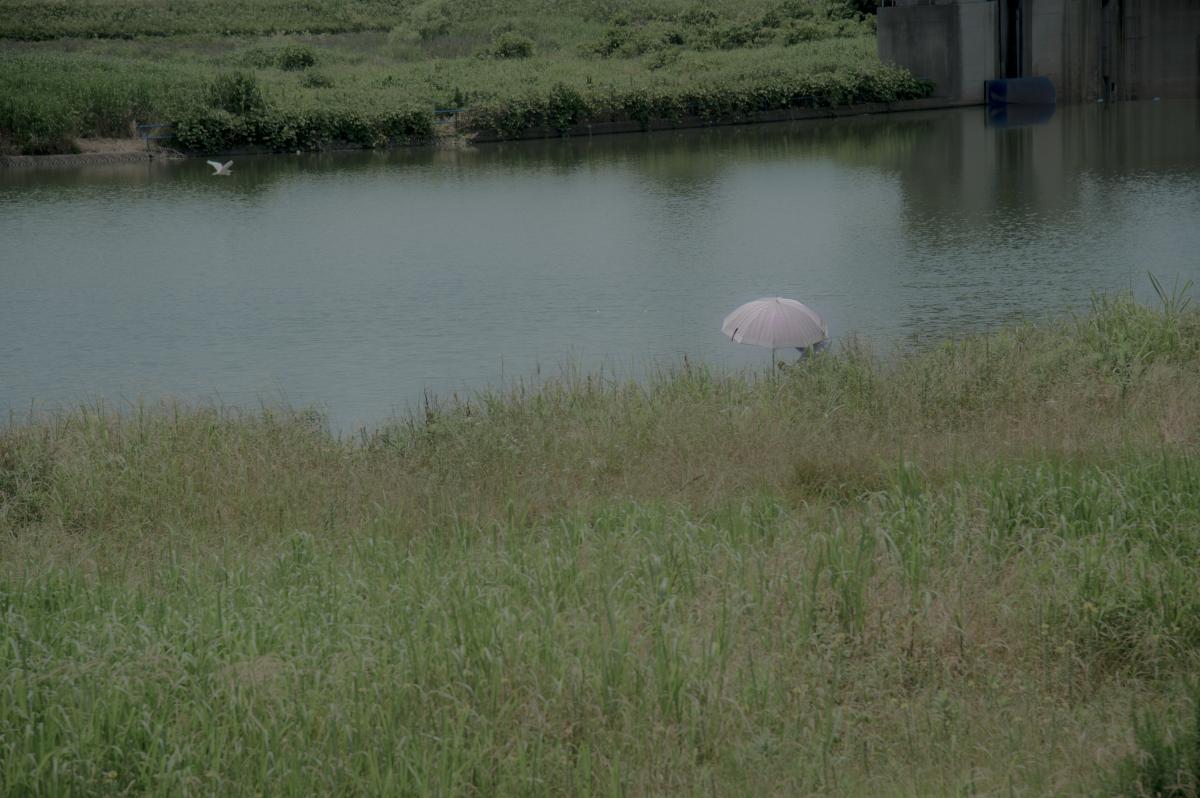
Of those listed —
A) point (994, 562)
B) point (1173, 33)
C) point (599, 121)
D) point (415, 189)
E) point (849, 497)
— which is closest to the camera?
point (994, 562)

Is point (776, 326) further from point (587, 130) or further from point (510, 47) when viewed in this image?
point (510, 47)

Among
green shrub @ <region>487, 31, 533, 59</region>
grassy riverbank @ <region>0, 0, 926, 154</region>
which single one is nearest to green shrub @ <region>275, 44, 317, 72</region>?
grassy riverbank @ <region>0, 0, 926, 154</region>

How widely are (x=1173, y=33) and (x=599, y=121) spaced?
17234 mm

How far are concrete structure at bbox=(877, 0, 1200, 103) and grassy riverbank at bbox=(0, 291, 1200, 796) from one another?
108 feet

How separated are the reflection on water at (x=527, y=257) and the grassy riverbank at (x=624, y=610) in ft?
10.7

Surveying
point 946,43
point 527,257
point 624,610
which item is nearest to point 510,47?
point 946,43

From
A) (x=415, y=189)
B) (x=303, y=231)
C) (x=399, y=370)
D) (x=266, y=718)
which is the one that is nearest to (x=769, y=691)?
(x=266, y=718)

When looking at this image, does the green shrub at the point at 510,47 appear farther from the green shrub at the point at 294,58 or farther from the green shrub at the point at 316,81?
the green shrub at the point at 316,81

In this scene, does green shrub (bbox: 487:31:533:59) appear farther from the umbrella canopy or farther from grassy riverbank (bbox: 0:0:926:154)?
the umbrella canopy

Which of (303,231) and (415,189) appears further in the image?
(415,189)

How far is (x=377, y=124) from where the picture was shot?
3247 cm

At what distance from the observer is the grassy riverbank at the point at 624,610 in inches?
154

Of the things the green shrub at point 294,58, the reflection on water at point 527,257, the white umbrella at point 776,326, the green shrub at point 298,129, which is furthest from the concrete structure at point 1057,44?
the white umbrella at point 776,326

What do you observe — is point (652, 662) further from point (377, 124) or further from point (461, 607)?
point (377, 124)
